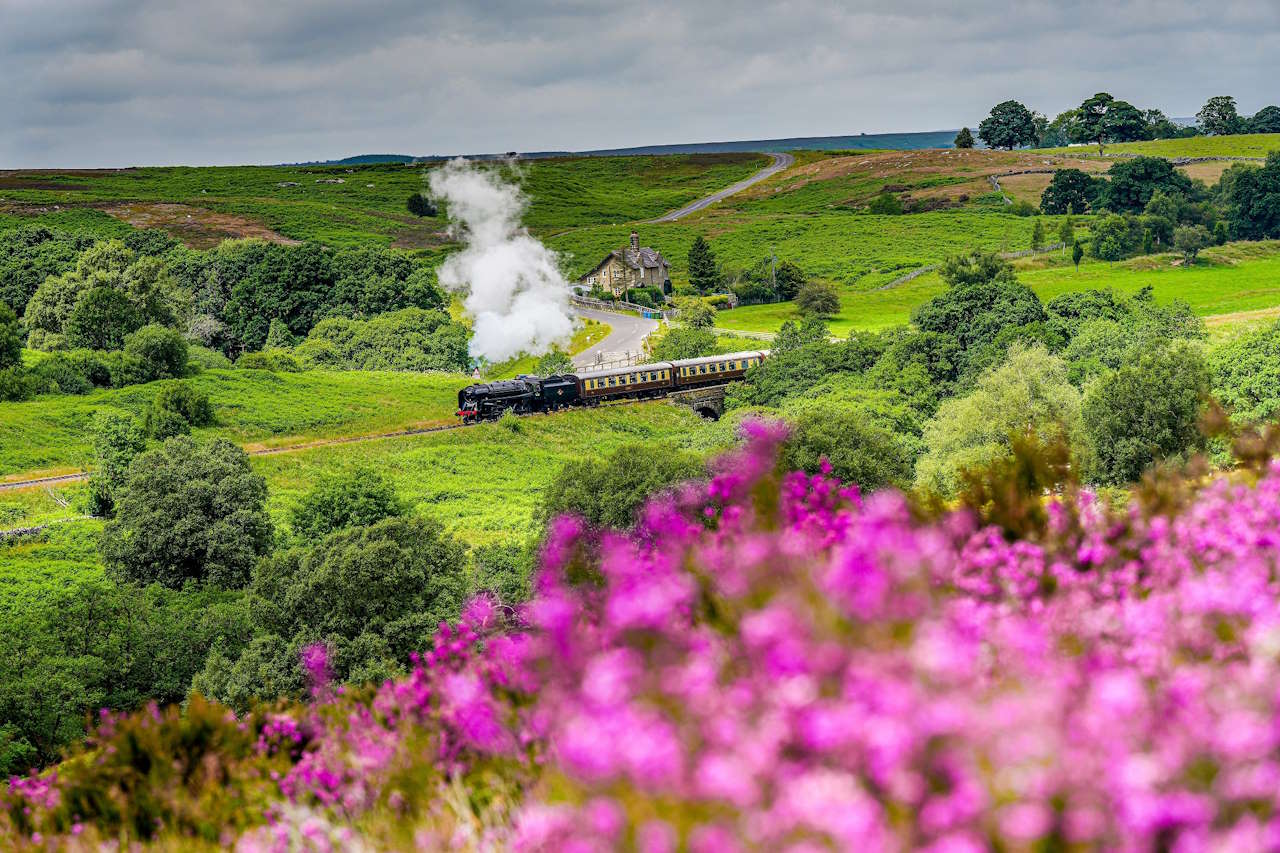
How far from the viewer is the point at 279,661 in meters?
27.0

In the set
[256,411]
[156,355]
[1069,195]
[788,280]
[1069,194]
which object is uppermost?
[1069,194]

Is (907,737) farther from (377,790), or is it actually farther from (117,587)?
(117,587)

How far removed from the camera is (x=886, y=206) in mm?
162250

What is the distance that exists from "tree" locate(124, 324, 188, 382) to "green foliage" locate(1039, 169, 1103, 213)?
116 metres

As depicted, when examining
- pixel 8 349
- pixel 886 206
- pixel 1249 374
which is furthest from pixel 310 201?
pixel 1249 374

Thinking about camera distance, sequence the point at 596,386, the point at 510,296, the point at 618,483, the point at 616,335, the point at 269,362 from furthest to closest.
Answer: the point at 510,296
the point at 616,335
the point at 269,362
the point at 596,386
the point at 618,483

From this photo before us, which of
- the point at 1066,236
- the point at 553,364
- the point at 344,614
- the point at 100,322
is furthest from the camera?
the point at 1066,236

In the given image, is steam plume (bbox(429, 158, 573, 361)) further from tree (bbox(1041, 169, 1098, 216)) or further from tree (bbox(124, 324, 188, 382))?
tree (bbox(1041, 169, 1098, 216))

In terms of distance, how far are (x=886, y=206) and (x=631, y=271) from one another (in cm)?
5262

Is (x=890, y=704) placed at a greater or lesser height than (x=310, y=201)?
lesser

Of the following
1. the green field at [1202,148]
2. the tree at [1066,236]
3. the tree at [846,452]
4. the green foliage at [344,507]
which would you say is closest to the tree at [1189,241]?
the tree at [1066,236]

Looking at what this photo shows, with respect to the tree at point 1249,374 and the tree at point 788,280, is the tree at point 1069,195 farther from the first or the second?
the tree at point 1249,374

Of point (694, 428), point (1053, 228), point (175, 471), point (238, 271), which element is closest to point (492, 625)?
point (175, 471)

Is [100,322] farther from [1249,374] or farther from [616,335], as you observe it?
[1249,374]
